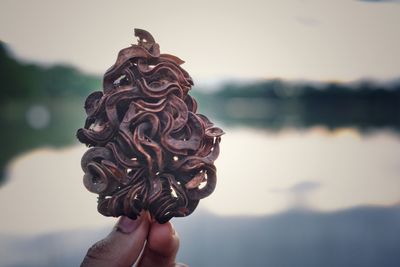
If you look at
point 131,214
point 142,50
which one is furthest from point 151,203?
point 142,50

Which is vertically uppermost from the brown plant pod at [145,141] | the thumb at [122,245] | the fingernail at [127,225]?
the brown plant pod at [145,141]

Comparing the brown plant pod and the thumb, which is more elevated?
the brown plant pod

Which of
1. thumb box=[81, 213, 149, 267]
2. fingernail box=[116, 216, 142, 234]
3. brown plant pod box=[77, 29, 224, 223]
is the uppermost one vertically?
brown plant pod box=[77, 29, 224, 223]

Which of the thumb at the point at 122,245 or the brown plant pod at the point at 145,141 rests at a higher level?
the brown plant pod at the point at 145,141

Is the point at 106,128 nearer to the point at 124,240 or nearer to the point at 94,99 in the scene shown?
the point at 94,99

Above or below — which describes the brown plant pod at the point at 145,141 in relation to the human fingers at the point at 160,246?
above
